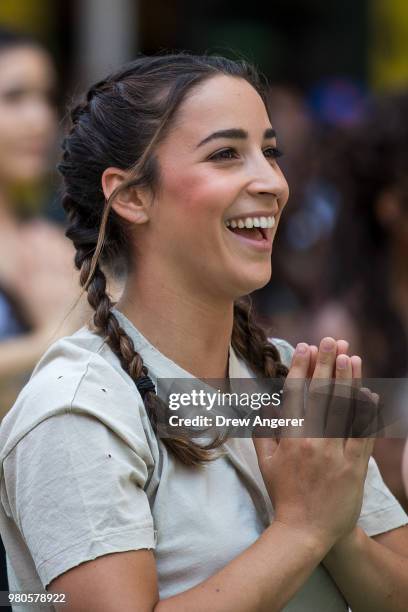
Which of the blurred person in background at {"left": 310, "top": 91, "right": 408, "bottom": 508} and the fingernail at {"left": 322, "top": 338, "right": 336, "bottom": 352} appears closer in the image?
the fingernail at {"left": 322, "top": 338, "right": 336, "bottom": 352}

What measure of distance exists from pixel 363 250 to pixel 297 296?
114 cm

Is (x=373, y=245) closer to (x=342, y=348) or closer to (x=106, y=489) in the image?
(x=342, y=348)

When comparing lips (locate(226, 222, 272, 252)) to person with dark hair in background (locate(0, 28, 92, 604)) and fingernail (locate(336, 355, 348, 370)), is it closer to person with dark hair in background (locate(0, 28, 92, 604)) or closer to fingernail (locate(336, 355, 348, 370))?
fingernail (locate(336, 355, 348, 370))

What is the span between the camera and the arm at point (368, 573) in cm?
237

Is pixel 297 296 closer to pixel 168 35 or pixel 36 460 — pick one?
pixel 36 460

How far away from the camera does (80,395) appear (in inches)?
87.7

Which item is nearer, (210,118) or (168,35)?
(210,118)

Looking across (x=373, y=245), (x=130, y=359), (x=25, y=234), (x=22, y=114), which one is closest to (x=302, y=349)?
(x=130, y=359)

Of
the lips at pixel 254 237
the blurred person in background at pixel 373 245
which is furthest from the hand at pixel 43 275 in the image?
the lips at pixel 254 237

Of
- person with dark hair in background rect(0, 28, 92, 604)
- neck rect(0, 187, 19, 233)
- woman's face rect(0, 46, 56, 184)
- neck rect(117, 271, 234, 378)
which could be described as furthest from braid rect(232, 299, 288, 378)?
woman's face rect(0, 46, 56, 184)

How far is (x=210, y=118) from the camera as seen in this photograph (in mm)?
2471

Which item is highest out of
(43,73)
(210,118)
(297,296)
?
(210,118)

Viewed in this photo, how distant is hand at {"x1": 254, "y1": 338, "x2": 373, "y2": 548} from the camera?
2.26 m

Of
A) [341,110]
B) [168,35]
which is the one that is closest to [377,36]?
[341,110]
